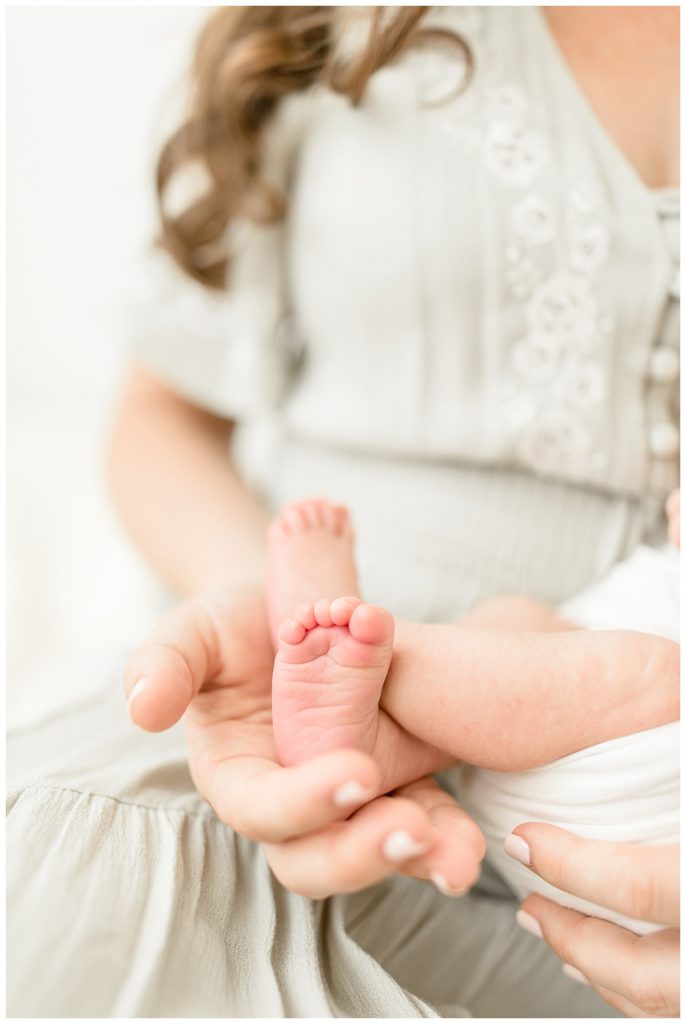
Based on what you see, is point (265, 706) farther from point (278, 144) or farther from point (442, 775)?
point (278, 144)

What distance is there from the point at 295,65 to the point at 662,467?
529 mm

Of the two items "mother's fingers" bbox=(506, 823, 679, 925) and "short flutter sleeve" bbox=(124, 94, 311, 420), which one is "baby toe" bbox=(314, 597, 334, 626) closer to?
"mother's fingers" bbox=(506, 823, 679, 925)

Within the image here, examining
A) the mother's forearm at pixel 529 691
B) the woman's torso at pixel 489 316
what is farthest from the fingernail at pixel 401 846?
the woman's torso at pixel 489 316

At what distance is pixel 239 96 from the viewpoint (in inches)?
33.6

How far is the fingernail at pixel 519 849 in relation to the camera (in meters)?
0.51

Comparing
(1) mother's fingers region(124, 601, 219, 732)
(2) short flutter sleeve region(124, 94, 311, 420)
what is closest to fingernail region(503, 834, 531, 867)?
(1) mother's fingers region(124, 601, 219, 732)

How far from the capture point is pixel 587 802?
0.51m

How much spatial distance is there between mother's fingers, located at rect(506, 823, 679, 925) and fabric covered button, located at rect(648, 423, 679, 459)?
1.28ft

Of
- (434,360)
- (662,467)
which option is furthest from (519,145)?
(662,467)

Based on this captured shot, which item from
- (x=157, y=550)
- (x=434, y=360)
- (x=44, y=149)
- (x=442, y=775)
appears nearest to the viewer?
(x=442, y=775)

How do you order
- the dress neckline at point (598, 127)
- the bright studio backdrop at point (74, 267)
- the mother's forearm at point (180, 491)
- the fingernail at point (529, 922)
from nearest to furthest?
the fingernail at point (529, 922) < the dress neckline at point (598, 127) < the mother's forearm at point (180, 491) < the bright studio backdrop at point (74, 267)

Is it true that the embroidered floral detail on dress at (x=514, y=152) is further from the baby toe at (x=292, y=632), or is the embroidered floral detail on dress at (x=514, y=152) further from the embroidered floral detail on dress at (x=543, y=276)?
the baby toe at (x=292, y=632)

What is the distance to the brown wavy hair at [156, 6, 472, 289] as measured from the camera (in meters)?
0.81

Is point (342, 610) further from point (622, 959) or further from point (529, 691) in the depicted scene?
point (622, 959)
